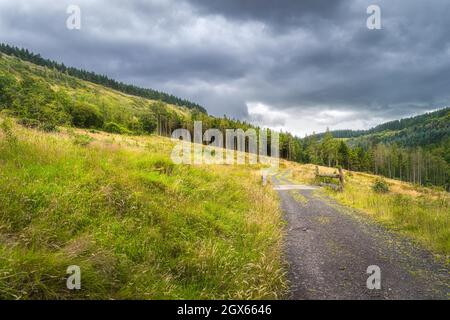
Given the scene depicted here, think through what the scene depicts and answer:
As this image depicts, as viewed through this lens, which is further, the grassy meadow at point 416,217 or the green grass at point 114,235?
the grassy meadow at point 416,217

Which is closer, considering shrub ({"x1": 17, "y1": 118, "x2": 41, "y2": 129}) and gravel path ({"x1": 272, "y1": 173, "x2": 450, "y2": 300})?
gravel path ({"x1": 272, "y1": 173, "x2": 450, "y2": 300})

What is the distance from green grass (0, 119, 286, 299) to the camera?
3.57 meters

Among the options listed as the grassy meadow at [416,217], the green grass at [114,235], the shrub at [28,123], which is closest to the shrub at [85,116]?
the shrub at [28,123]

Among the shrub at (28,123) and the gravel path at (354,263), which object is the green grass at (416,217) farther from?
the shrub at (28,123)

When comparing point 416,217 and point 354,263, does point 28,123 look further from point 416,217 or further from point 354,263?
point 416,217

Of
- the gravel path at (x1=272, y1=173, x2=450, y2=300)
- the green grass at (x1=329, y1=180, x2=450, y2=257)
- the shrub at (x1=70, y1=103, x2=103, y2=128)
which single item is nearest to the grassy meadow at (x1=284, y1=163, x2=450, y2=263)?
→ the green grass at (x1=329, y1=180, x2=450, y2=257)

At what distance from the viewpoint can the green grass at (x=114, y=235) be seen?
3572 mm

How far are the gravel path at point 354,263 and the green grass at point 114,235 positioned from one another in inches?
20.8

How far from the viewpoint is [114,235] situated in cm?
475

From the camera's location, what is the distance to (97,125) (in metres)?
62.8

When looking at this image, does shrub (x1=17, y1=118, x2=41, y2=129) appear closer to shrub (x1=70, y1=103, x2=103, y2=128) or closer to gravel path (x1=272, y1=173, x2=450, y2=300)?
gravel path (x1=272, y1=173, x2=450, y2=300)

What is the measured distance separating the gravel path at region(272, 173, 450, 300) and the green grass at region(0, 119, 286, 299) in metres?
0.53
